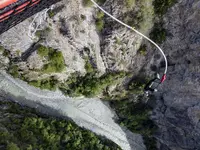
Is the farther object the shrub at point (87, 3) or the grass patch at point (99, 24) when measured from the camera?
the grass patch at point (99, 24)

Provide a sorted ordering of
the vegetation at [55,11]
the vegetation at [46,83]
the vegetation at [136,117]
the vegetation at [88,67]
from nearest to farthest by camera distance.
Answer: the vegetation at [55,11], the vegetation at [88,67], the vegetation at [46,83], the vegetation at [136,117]

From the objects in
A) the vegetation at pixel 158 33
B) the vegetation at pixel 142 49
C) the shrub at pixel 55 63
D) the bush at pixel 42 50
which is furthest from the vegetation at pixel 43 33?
the vegetation at pixel 158 33

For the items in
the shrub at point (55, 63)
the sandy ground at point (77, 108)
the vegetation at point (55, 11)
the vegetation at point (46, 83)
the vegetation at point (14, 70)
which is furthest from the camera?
the sandy ground at point (77, 108)

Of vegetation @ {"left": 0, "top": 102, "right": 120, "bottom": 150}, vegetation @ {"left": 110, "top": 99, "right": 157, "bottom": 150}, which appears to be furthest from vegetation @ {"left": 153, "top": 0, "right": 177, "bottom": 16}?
vegetation @ {"left": 0, "top": 102, "right": 120, "bottom": 150}

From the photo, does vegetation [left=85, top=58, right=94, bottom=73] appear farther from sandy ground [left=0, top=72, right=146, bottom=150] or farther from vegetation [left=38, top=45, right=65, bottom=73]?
sandy ground [left=0, top=72, right=146, bottom=150]

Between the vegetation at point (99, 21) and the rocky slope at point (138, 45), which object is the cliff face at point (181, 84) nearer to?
the rocky slope at point (138, 45)

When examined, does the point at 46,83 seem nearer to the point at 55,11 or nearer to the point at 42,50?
the point at 42,50

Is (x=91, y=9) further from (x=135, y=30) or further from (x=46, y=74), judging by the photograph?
(x=46, y=74)
